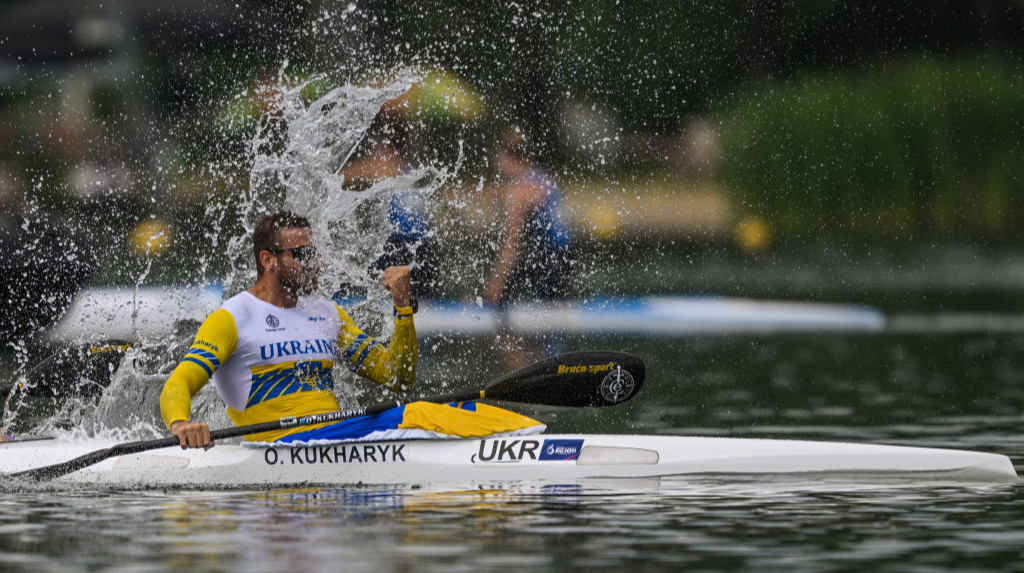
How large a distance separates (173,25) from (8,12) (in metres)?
4.58

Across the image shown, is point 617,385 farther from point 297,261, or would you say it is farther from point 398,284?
point 297,261

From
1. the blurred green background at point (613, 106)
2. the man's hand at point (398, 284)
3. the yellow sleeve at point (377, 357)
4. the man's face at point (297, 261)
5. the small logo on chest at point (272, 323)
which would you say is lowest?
the yellow sleeve at point (377, 357)

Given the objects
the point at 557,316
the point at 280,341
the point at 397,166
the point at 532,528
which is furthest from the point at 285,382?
the point at 397,166

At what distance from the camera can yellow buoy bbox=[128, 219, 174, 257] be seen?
4372 cm

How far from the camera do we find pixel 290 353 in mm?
10742

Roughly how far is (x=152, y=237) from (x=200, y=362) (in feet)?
110

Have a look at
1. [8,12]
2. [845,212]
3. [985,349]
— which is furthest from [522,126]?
[985,349]

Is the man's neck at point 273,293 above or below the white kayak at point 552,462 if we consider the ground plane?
above

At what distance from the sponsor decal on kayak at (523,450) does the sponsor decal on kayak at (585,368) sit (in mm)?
735

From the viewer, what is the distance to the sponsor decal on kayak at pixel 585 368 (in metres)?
11.3

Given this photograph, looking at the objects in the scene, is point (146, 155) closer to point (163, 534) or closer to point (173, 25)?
point (173, 25)

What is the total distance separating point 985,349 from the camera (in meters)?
26.7

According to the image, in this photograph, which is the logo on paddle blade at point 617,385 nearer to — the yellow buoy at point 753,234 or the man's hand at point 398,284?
the man's hand at point 398,284

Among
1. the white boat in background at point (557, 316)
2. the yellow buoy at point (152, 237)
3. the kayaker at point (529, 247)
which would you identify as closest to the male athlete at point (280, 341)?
the white boat in background at point (557, 316)
